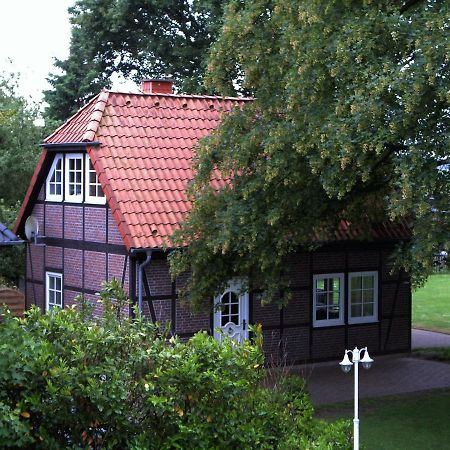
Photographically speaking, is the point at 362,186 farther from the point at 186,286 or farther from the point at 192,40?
the point at 192,40

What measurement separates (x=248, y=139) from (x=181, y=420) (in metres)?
8.08

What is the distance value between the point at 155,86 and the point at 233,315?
20.9ft

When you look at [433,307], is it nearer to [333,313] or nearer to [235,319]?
[333,313]

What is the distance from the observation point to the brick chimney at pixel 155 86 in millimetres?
22531

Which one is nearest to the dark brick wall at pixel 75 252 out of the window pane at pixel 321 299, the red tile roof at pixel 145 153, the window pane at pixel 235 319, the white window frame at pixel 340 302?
the red tile roof at pixel 145 153

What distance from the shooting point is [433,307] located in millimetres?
35188

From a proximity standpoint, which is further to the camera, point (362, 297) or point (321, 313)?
point (362, 297)

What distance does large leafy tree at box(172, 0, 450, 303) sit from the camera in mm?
12961

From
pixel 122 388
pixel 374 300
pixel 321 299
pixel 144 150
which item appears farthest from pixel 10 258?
pixel 122 388

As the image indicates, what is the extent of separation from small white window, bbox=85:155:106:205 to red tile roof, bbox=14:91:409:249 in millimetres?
→ 660

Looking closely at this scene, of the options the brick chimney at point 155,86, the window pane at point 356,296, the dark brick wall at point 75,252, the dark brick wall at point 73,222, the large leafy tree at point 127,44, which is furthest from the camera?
the large leafy tree at point 127,44

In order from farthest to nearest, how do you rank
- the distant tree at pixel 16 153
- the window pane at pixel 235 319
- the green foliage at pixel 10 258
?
1. the distant tree at pixel 16 153
2. the green foliage at pixel 10 258
3. the window pane at pixel 235 319

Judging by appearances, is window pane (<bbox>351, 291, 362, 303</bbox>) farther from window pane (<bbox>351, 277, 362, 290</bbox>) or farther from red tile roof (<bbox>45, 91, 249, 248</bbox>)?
red tile roof (<bbox>45, 91, 249, 248</bbox>)

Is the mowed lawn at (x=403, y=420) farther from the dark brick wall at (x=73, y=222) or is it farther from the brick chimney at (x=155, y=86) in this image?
A: the brick chimney at (x=155, y=86)
